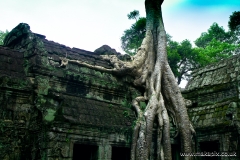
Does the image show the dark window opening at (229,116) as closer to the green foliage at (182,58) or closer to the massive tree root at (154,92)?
the massive tree root at (154,92)

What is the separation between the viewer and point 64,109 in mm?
6043

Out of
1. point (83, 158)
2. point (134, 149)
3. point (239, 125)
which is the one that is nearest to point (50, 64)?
point (83, 158)

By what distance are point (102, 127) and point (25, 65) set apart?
2368mm

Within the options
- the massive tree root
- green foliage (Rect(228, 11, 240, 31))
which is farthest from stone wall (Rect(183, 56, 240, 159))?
green foliage (Rect(228, 11, 240, 31))

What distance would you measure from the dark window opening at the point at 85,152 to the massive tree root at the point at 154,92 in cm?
85

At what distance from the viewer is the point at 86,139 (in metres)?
5.90

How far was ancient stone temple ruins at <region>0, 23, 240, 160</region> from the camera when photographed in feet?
18.8

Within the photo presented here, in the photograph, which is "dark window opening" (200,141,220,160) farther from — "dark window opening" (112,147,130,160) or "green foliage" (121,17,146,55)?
"green foliage" (121,17,146,55)

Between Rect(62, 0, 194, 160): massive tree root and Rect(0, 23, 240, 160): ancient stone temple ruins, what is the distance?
25 cm

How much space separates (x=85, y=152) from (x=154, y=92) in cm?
244

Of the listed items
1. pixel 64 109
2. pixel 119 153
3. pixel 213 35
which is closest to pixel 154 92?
pixel 119 153

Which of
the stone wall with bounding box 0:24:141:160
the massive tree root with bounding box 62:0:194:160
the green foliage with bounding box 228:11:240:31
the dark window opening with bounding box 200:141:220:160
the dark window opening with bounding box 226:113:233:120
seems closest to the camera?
the stone wall with bounding box 0:24:141:160

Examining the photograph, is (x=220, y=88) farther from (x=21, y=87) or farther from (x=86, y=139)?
(x=21, y=87)

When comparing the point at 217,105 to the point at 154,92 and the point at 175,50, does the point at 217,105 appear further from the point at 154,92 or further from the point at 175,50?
the point at 175,50
